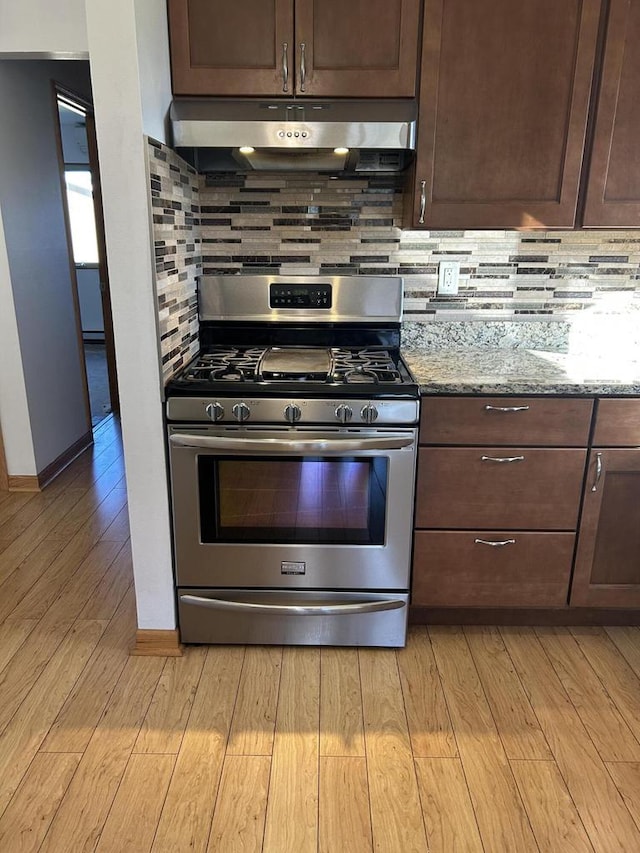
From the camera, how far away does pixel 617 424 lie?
1910 millimetres

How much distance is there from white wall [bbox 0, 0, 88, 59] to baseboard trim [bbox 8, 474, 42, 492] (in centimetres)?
202

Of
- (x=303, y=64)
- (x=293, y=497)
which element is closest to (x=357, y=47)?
(x=303, y=64)

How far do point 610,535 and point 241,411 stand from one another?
1293 millimetres

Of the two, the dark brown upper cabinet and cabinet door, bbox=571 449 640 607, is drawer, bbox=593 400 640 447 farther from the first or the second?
the dark brown upper cabinet

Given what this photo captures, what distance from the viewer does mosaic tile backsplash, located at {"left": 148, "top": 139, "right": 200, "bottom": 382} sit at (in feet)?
5.81

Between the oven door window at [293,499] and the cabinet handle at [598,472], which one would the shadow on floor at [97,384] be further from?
the cabinet handle at [598,472]

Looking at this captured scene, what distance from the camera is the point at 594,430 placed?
6.28ft

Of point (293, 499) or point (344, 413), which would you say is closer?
point (344, 413)

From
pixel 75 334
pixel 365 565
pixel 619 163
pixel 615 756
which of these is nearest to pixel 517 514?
pixel 365 565

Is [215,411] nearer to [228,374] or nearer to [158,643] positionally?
[228,374]

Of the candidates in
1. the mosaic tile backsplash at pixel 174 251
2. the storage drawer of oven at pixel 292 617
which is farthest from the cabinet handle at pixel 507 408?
the mosaic tile backsplash at pixel 174 251

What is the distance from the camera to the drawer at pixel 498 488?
6.37 ft

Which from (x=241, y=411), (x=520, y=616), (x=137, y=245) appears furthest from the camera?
(x=520, y=616)

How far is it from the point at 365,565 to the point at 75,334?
2638mm
